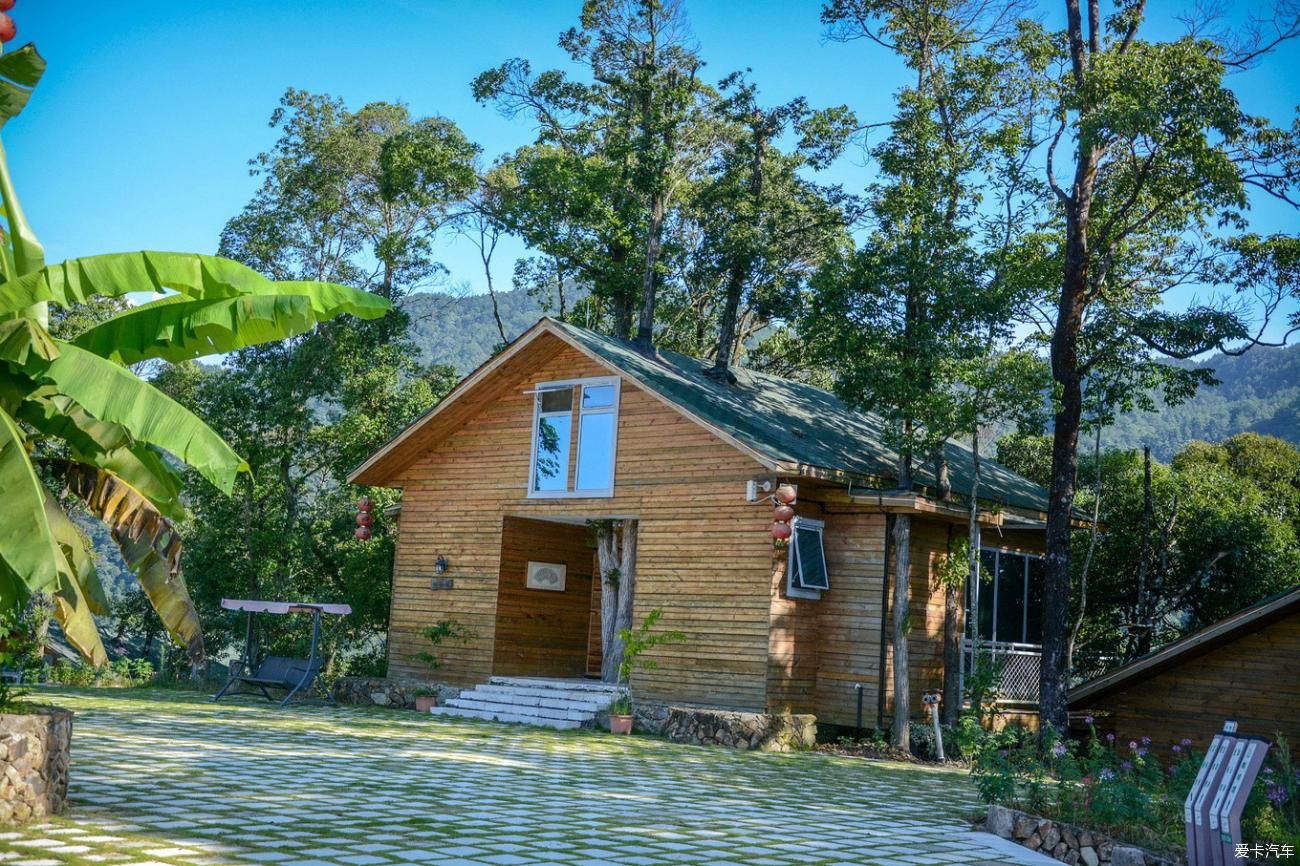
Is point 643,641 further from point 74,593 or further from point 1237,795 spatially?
point 1237,795

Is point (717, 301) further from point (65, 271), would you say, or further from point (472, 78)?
point (65, 271)

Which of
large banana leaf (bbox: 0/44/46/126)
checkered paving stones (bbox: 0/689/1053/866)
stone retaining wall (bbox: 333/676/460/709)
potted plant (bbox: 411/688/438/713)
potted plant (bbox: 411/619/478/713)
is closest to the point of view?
checkered paving stones (bbox: 0/689/1053/866)

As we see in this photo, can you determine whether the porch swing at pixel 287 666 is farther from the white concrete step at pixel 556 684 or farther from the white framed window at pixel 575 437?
→ the white framed window at pixel 575 437

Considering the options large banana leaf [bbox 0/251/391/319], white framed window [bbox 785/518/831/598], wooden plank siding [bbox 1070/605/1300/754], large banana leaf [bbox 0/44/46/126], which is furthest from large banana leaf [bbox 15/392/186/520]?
wooden plank siding [bbox 1070/605/1300/754]

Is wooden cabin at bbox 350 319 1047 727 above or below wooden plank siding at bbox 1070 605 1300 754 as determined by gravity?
above

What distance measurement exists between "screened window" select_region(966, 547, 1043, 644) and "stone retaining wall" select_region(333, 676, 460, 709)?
846cm

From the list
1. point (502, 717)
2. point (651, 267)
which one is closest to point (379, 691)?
point (502, 717)

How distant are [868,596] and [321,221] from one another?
67.3 ft

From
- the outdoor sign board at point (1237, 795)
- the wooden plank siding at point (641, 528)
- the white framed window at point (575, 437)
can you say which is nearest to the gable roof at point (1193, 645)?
the wooden plank siding at point (641, 528)

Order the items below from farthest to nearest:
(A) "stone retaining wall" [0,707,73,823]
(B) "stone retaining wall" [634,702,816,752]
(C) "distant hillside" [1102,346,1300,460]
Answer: (C) "distant hillside" [1102,346,1300,460], (B) "stone retaining wall" [634,702,816,752], (A) "stone retaining wall" [0,707,73,823]

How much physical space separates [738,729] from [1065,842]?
26.1 feet

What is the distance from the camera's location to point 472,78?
1225 inches

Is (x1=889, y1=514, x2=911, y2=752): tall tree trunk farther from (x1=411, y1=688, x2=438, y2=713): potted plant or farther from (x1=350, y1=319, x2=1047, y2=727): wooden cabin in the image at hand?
(x1=411, y1=688, x2=438, y2=713): potted plant

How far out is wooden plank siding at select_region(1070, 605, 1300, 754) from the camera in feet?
57.1
